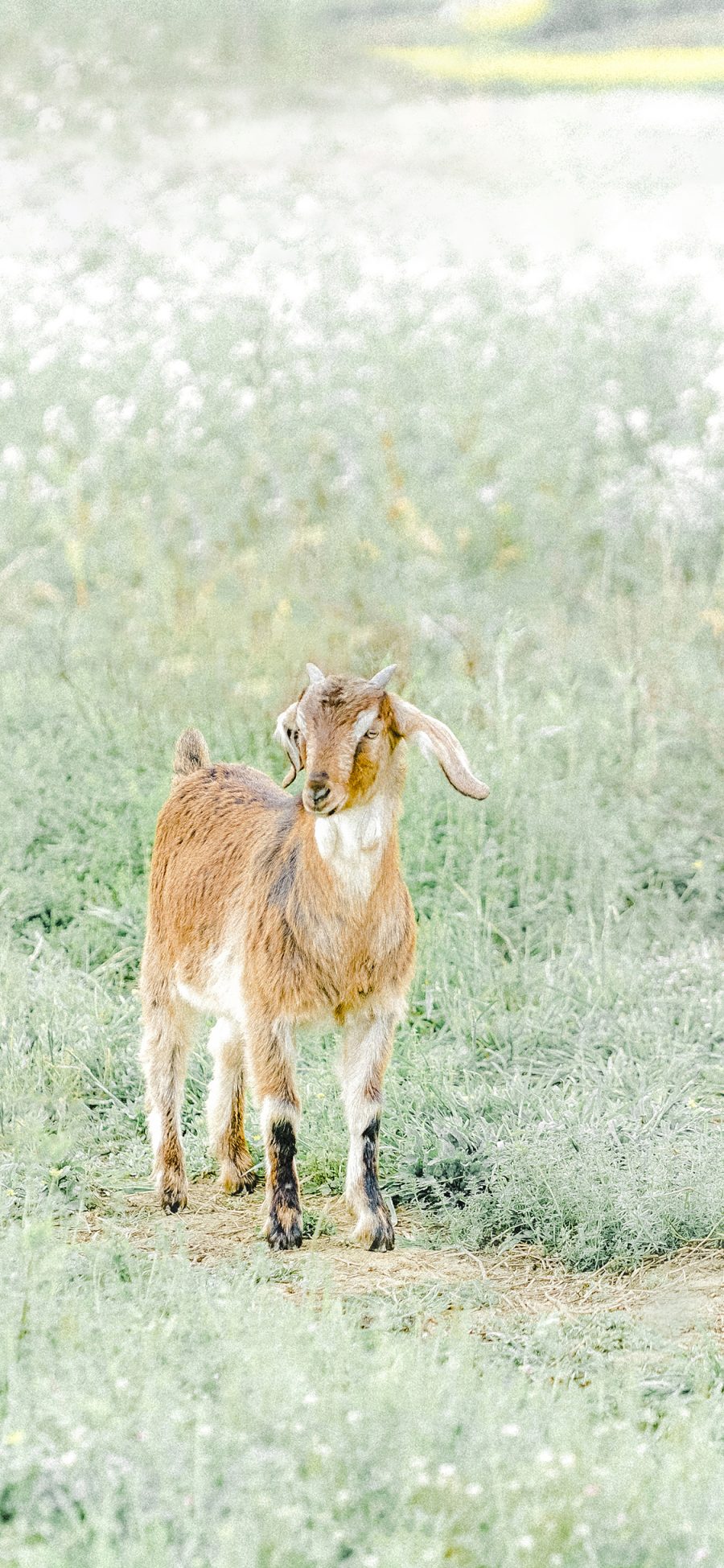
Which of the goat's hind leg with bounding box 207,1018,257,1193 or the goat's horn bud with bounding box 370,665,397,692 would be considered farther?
the goat's hind leg with bounding box 207,1018,257,1193

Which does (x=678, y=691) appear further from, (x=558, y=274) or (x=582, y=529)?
(x=558, y=274)

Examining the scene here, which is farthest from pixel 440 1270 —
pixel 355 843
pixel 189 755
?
pixel 189 755

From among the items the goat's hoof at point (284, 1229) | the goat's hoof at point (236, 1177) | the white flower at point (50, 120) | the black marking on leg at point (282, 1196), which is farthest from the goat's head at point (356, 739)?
the white flower at point (50, 120)

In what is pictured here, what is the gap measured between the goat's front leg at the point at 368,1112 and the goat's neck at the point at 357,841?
1.22ft

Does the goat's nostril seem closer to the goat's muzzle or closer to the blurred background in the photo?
the goat's muzzle

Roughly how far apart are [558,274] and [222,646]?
609 cm

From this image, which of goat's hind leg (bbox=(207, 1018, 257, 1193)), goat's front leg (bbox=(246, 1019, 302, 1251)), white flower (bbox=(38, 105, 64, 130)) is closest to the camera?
goat's front leg (bbox=(246, 1019, 302, 1251))

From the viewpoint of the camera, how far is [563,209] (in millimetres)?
16188

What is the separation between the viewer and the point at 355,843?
432 cm

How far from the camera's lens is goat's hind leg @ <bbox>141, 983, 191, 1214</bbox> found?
4875mm

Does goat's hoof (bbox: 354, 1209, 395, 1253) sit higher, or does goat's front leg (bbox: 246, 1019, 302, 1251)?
goat's front leg (bbox: 246, 1019, 302, 1251)

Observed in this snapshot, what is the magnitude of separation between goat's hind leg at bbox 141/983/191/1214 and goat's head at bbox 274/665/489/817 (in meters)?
1.10

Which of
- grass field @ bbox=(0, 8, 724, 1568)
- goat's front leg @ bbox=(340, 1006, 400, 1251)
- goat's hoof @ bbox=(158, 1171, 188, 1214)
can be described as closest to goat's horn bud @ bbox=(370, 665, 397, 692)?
goat's front leg @ bbox=(340, 1006, 400, 1251)

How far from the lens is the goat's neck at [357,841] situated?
429 centimetres
